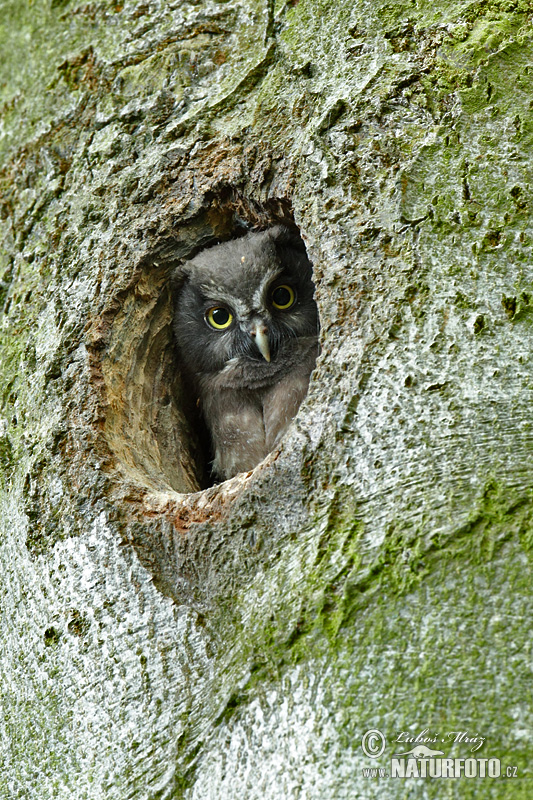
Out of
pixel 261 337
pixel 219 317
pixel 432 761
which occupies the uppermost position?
pixel 219 317

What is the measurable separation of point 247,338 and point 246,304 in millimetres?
185

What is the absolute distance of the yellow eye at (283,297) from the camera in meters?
3.89

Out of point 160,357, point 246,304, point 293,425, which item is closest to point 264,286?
point 246,304

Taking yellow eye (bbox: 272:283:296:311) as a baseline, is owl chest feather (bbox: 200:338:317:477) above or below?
below

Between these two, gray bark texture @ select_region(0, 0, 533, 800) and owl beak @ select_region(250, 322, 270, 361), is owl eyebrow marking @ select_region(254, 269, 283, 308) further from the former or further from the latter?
gray bark texture @ select_region(0, 0, 533, 800)

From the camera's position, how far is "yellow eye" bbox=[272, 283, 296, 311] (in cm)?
389

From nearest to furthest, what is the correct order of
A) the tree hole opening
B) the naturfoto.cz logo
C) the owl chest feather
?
the naturfoto.cz logo
the tree hole opening
the owl chest feather

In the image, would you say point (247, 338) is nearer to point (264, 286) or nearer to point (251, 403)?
point (264, 286)

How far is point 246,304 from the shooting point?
380cm

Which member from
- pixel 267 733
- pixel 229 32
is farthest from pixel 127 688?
pixel 229 32

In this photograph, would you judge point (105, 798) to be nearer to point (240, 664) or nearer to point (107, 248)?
point (240, 664)

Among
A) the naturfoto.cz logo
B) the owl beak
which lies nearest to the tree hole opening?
the owl beak

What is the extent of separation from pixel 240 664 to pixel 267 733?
0.20 m

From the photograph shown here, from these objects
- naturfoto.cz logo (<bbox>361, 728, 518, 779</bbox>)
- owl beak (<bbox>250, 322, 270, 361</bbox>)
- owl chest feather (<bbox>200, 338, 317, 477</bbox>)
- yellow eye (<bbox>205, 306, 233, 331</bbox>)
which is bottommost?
naturfoto.cz logo (<bbox>361, 728, 518, 779</bbox>)
